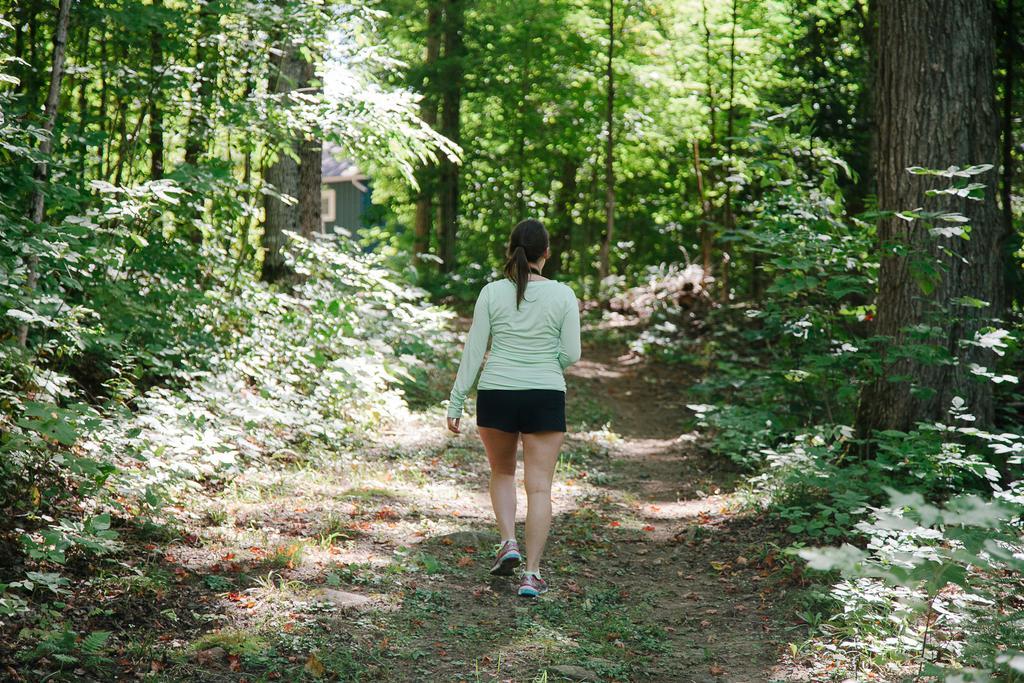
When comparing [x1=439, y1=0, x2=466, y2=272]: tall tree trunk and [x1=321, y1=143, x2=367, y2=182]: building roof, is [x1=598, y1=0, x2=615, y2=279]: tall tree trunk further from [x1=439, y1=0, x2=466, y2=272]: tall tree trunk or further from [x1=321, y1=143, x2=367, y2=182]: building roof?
[x1=321, y1=143, x2=367, y2=182]: building roof

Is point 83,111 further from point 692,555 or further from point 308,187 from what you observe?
point 692,555

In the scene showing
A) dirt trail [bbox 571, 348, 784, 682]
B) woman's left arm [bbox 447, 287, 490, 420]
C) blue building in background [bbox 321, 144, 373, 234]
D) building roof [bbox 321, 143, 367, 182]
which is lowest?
dirt trail [bbox 571, 348, 784, 682]

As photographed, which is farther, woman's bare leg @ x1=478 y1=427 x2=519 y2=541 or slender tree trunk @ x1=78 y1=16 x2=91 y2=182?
slender tree trunk @ x1=78 y1=16 x2=91 y2=182

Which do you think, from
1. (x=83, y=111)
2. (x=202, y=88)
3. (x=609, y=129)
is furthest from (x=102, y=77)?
(x=609, y=129)

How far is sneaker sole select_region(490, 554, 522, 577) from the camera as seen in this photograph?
529 centimetres

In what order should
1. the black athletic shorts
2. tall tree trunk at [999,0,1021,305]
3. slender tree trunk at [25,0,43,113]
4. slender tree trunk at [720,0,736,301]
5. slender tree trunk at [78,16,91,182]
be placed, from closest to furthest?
the black athletic shorts
slender tree trunk at [78,16,91,182]
slender tree trunk at [25,0,43,113]
tall tree trunk at [999,0,1021,305]
slender tree trunk at [720,0,736,301]

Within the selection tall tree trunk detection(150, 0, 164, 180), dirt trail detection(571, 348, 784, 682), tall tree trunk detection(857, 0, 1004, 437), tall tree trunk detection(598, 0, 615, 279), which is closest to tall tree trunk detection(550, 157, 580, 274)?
tall tree trunk detection(598, 0, 615, 279)

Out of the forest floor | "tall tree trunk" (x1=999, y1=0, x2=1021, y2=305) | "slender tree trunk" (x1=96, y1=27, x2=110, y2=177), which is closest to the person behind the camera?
the forest floor

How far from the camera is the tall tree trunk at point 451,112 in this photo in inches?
826

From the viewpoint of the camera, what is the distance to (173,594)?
462cm

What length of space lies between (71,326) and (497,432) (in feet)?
9.45

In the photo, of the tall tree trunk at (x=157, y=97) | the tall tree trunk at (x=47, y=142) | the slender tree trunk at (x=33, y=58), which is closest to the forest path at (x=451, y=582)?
the tall tree trunk at (x=47, y=142)

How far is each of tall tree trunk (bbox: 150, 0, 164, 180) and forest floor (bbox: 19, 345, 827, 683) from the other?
3417 millimetres

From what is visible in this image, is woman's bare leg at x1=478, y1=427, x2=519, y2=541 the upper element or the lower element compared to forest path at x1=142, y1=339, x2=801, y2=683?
upper
